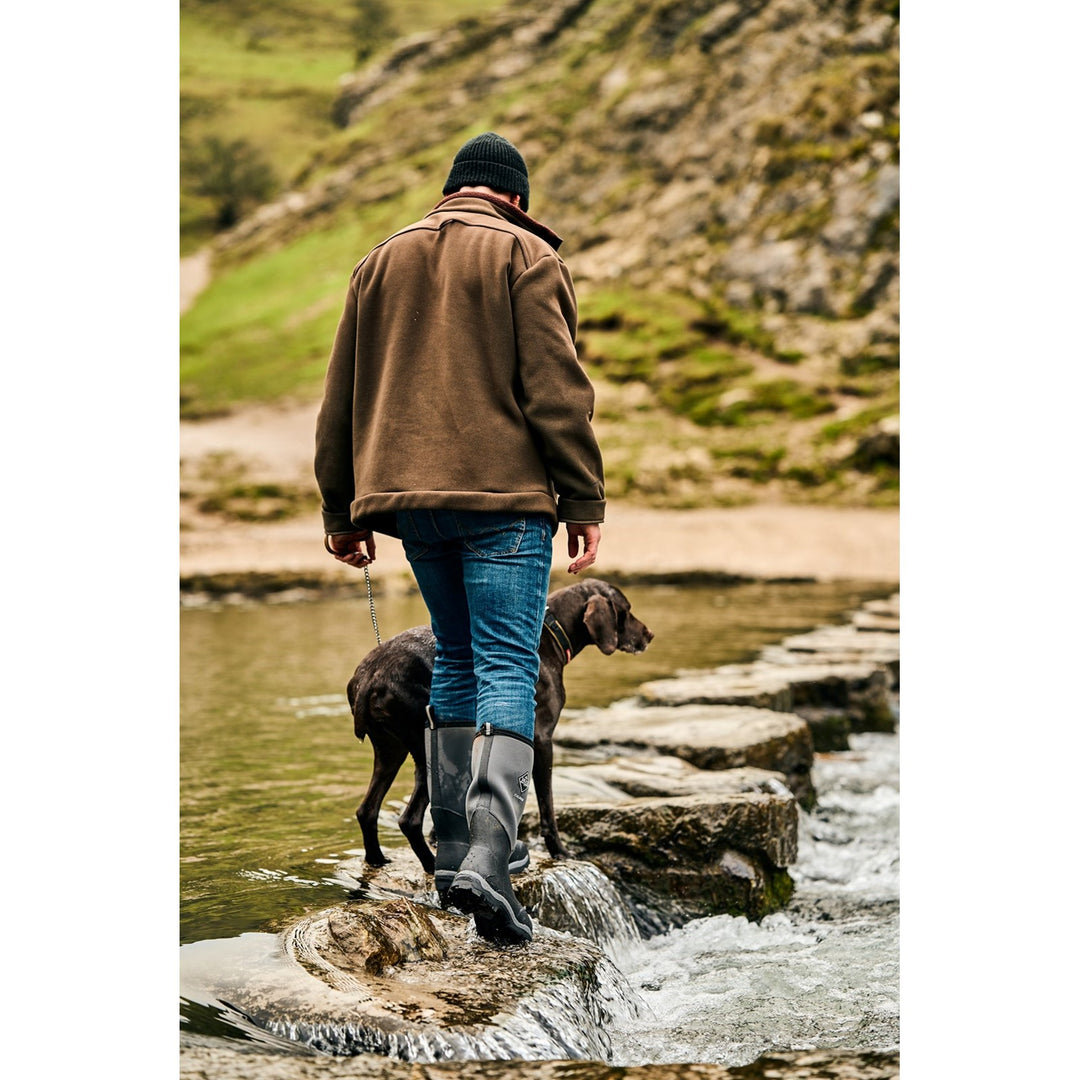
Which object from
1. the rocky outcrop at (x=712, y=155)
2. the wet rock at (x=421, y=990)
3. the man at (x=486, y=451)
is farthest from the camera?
the rocky outcrop at (x=712, y=155)

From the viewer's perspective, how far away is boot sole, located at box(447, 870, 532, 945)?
116 inches

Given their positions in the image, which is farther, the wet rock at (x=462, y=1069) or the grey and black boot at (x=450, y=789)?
the grey and black boot at (x=450, y=789)

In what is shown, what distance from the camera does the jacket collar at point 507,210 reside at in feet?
10.9

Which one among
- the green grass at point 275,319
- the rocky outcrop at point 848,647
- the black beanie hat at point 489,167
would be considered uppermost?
the green grass at point 275,319

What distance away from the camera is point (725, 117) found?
1538 inches

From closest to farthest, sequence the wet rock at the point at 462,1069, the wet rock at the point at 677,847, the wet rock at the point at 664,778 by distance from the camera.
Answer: the wet rock at the point at 462,1069, the wet rock at the point at 677,847, the wet rock at the point at 664,778

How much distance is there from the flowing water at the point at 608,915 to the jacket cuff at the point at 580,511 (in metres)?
1.17

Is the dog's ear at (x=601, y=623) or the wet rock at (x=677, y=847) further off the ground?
the dog's ear at (x=601, y=623)

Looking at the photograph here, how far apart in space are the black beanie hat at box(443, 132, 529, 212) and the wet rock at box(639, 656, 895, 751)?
11.1 ft

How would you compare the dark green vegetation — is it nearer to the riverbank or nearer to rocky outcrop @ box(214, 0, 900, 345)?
rocky outcrop @ box(214, 0, 900, 345)

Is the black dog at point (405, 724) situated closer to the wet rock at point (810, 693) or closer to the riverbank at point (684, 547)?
the wet rock at point (810, 693)

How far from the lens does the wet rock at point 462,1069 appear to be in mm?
2373

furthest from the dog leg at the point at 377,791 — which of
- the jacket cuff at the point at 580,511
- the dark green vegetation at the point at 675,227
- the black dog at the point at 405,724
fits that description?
the dark green vegetation at the point at 675,227

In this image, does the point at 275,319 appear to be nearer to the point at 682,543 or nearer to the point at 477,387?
the point at 682,543
